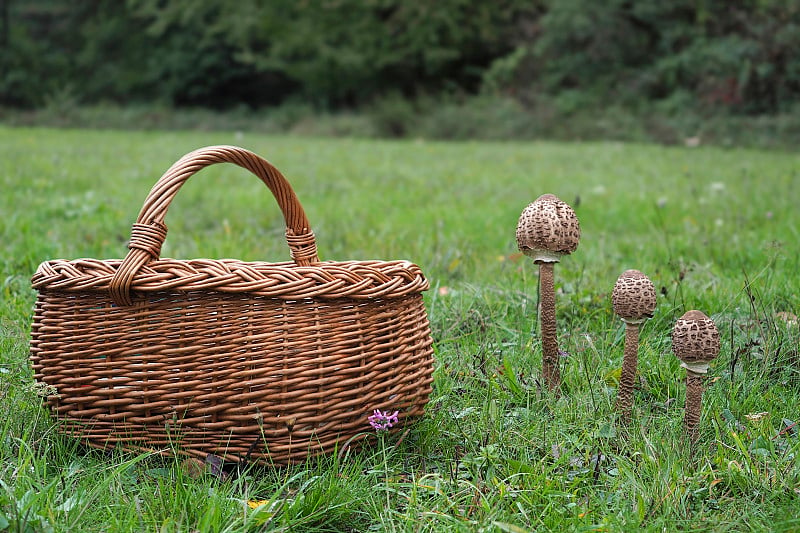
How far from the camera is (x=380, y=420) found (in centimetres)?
173

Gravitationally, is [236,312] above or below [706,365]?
above

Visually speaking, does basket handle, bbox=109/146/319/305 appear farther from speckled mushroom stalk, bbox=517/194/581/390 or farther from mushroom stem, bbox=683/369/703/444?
mushroom stem, bbox=683/369/703/444

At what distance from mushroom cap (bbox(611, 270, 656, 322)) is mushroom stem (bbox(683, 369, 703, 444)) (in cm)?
16

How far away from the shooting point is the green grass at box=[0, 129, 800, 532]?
147 centimetres

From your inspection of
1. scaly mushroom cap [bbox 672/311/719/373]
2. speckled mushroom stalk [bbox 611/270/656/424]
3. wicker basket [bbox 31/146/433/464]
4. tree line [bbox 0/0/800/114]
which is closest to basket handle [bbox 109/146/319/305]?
wicker basket [bbox 31/146/433/464]

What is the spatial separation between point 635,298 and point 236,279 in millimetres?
889

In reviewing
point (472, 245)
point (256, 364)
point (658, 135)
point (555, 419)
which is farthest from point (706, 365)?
point (658, 135)

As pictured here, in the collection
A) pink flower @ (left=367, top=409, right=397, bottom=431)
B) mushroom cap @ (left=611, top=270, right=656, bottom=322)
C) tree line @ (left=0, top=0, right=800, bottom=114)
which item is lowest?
pink flower @ (left=367, top=409, right=397, bottom=431)

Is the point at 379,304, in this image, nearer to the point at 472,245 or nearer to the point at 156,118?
the point at 472,245

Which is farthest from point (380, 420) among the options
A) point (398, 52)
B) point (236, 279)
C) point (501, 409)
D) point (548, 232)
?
point (398, 52)

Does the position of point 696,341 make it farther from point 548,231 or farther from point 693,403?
point 548,231

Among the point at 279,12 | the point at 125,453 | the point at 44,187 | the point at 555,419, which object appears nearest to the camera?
the point at 125,453

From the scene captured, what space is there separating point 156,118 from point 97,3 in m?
8.48

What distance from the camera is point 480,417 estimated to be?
74.4 inches
